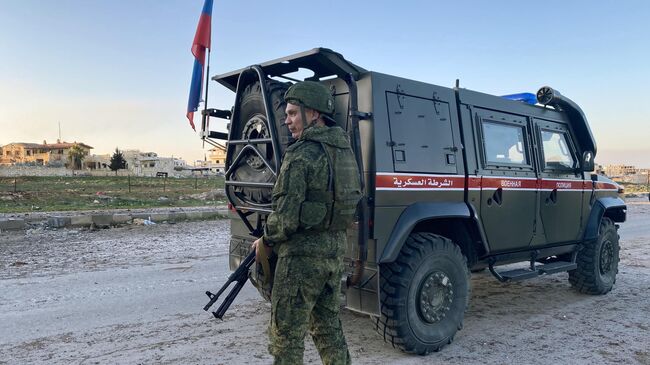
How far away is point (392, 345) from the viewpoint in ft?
13.0

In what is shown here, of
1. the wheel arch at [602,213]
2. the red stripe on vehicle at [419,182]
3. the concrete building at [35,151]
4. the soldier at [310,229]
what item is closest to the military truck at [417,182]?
the red stripe on vehicle at [419,182]

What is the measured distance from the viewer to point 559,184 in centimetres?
556

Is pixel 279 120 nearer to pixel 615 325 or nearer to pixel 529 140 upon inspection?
pixel 529 140

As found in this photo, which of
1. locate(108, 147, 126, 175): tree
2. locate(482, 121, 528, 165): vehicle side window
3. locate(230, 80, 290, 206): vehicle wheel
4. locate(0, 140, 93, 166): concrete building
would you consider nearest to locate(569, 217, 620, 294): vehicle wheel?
locate(482, 121, 528, 165): vehicle side window

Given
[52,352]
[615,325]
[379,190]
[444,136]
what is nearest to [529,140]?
[444,136]

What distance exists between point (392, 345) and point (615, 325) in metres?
2.52

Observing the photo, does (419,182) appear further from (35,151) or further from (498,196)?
(35,151)

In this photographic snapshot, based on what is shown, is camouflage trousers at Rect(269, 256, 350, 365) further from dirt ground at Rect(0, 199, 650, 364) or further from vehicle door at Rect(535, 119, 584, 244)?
vehicle door at Rect(535, 119, 584, 244)

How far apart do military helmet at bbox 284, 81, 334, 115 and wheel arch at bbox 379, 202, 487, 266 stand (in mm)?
1342

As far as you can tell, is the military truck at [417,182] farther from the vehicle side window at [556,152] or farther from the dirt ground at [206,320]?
the dirt ground at [206,320]

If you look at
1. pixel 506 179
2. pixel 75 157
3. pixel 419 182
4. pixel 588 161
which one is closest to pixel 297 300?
pixel 419 182

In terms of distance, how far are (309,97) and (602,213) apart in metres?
4.97

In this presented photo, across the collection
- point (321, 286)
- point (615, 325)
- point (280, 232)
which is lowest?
point (615, 325)

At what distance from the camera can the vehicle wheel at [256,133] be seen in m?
3.80
